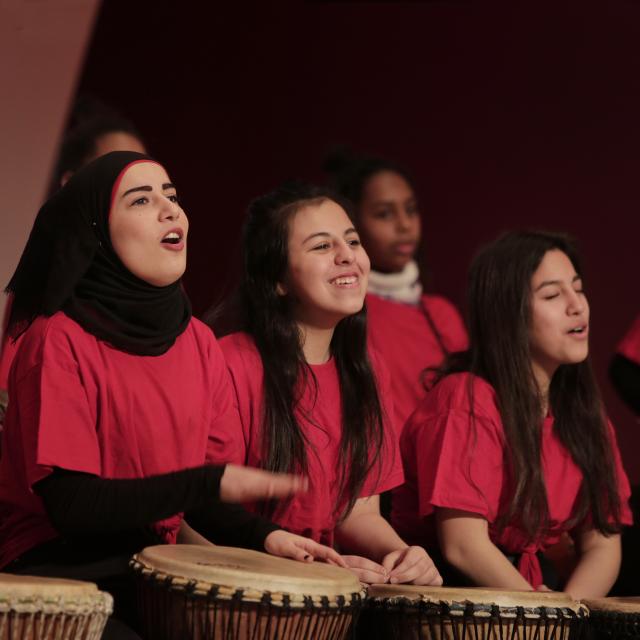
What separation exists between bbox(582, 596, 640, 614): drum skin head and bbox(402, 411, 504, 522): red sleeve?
411 mm

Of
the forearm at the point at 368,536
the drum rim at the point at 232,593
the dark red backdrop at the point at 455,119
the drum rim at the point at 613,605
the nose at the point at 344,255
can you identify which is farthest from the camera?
the dark red backdrop at the point at 455,119

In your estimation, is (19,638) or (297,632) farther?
(297,632)

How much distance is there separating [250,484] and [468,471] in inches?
40.0

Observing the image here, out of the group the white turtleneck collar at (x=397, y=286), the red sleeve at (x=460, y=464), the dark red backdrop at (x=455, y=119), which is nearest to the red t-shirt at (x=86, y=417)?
the red sleeve at (x=460, y=464)

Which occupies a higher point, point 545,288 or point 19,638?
point 545,288

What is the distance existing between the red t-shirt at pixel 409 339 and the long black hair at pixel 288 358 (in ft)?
2.58

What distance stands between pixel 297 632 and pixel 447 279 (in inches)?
132

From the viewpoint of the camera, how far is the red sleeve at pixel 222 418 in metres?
2.63

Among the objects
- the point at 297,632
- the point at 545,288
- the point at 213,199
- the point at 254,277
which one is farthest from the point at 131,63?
the point at 297,632

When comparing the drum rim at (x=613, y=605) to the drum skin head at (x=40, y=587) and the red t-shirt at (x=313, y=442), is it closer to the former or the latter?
the red t-shirt at (x=313, y=442)

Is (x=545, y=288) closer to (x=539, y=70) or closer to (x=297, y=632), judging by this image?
(x=297, y=632)

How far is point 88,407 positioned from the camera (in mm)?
2295

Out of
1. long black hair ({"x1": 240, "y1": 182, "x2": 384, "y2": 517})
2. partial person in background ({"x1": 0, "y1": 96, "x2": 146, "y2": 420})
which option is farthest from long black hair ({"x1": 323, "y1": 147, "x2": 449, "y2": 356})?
long black hair ({"x1": 240, "y1": 182, "x2": 384, "y2": 517})

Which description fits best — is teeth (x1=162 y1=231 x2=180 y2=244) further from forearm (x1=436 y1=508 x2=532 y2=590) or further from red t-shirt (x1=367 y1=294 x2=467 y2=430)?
red t-shirt (x1=367 y1=294 x2=467 y2=430)
